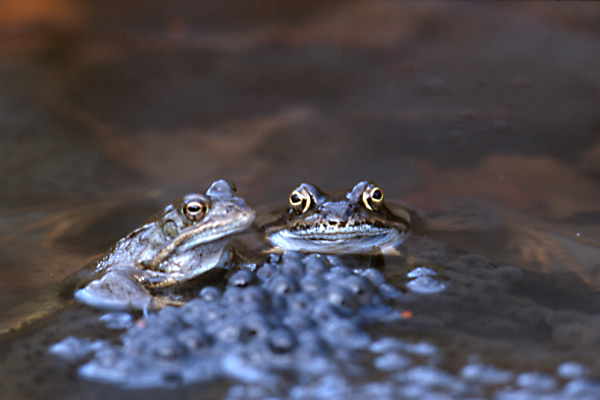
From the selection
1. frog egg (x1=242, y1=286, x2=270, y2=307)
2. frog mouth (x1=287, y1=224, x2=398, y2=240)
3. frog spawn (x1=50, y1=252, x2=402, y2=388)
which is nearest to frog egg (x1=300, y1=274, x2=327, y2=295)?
frog spawn (x1=50, y1=252, x2=402, y2=388)

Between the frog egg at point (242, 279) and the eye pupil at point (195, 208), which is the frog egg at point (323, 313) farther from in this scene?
the eye pupil at point (195, 208)

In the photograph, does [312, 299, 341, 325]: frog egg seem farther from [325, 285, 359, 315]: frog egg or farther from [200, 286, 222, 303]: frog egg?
[200, 286, 222, 303]: frog egg

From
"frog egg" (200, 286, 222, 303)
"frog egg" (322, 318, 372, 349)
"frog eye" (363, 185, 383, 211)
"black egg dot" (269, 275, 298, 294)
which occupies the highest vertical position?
"frog eye" (363, 185, 383, 211)

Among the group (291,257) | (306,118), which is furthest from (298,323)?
(306,118)

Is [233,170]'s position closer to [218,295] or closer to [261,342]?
[218,295]

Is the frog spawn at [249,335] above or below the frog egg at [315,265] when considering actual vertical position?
below

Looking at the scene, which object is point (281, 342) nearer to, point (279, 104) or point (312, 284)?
point (312, 284)

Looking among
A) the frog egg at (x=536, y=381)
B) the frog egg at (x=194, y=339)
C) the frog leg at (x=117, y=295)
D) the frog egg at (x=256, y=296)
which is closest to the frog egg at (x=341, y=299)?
the frog egg at (x=256, y=296)
